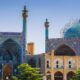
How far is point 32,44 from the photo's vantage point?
57.1 metres

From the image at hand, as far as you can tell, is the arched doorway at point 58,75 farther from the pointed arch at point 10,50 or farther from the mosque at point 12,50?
the pointed arch at point 10,50

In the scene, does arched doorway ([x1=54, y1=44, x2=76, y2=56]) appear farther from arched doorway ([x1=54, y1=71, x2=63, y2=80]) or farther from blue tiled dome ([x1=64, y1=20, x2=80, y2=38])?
arched doorway ([x1=54, y1=71, x2=63, y2=80])

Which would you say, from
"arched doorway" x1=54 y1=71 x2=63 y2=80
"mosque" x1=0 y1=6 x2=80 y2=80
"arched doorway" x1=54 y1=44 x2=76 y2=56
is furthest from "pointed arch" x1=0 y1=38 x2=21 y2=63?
"arched doorway" x1=54 y1=71 x2=63 y2=80

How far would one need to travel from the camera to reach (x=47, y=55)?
47906 millimetres

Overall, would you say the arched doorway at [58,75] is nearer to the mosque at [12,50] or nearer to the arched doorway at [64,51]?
the mosque at [12,50]

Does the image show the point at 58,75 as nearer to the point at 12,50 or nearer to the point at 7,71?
the point at 7,71

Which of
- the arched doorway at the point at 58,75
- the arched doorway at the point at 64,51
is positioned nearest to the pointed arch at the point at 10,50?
the arched doorway at the point at 64,51

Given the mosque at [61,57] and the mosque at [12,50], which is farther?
the mosque at [12,50]

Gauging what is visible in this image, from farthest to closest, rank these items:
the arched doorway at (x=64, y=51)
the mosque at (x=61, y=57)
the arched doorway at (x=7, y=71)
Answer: the arched doorway at (x=64, y=51) → the arched doorway at (x=7, y=71) → the mosque at (x=61, y=57)

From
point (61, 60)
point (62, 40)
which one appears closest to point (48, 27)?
point (62, 40)

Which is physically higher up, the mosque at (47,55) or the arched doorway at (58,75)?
the mosque at (47,55)

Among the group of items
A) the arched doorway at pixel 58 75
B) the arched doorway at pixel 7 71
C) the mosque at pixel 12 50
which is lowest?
the arched doorway at pixel 58 75

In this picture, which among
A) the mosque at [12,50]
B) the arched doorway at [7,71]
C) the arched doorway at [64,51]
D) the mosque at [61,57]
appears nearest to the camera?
the mosque at [61,57]

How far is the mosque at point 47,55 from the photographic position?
48.0 metres
